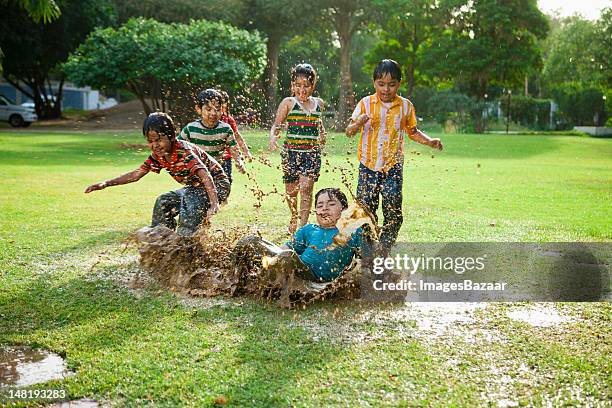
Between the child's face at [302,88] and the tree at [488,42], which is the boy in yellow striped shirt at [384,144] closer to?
the child's face at [302,88]

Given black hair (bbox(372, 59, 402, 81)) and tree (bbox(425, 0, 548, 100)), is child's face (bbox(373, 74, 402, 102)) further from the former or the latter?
tree (bbox(425, 0, 548, 100))

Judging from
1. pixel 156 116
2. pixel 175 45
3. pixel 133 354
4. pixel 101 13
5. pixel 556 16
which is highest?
pixel 556 16

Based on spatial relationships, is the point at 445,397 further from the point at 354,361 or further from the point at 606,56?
the point at 606,56

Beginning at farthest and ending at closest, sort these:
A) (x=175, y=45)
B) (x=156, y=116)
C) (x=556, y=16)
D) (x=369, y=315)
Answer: (x=556, y=16), (x=175, y=45), (x=156, y=116), (x=369, y=315)

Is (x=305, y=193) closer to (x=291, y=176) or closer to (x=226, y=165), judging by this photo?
(x=291, y=176)

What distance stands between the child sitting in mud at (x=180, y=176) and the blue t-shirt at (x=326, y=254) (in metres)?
0.92

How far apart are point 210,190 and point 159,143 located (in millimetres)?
585

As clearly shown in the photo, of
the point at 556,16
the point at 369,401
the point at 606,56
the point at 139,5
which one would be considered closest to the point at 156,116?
the point at 369,401

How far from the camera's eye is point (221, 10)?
123ft

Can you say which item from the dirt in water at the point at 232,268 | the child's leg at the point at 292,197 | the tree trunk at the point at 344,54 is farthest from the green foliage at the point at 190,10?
the dirt in water at the point at 232,268

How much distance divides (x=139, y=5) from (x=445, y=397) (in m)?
39.5

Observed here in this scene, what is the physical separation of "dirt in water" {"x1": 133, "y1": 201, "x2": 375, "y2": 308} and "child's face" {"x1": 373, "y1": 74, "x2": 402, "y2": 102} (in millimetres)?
1060

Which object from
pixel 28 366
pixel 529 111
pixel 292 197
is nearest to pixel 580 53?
pixel 529 111

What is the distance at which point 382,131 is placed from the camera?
6.02 m
